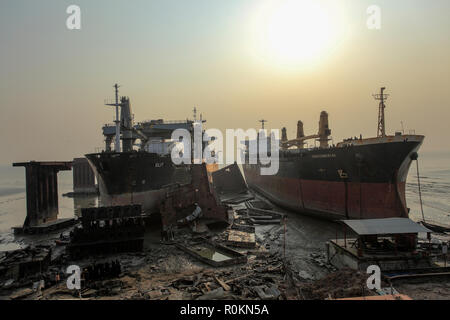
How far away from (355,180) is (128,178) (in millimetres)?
14868

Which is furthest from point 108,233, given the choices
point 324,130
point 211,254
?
point 324,130

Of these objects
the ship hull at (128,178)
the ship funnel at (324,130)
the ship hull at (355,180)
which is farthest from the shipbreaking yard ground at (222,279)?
the ship funnel at (324,130)

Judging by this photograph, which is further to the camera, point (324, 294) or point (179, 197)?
point (179, 197)

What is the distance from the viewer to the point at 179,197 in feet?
54.5

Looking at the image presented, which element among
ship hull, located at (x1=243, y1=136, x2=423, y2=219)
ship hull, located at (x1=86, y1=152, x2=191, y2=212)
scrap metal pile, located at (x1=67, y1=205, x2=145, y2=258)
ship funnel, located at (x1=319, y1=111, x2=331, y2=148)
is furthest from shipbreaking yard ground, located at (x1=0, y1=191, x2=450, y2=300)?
ship funnel, located at (x1=319, y1=111, x2=331, y2=148)

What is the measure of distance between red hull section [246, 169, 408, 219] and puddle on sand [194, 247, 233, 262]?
31.8 feet

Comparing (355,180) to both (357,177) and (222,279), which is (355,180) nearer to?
(357,177)

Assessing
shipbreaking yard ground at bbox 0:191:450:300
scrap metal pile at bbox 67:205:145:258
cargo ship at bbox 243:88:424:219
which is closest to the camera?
shipbreaking yard ground at bbox 0:191:450:300

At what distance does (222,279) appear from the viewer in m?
9.49

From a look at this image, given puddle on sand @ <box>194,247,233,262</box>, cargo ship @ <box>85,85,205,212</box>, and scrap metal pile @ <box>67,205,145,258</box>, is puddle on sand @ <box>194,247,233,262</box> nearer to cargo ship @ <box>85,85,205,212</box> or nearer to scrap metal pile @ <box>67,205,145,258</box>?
scrap metal pile @ <box>67,205,145,258</box>

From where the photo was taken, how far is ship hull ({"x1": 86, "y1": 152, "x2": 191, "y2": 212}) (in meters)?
17.6

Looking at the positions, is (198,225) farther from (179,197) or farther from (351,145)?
(351,145)
